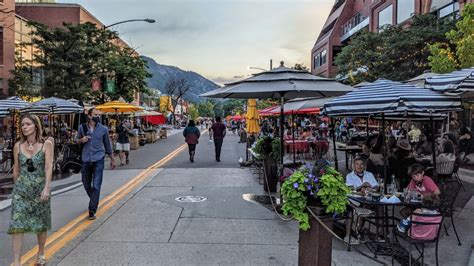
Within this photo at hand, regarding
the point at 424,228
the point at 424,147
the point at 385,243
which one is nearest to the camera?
the point at 424,228

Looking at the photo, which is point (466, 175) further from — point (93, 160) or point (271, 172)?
point (93, 160)

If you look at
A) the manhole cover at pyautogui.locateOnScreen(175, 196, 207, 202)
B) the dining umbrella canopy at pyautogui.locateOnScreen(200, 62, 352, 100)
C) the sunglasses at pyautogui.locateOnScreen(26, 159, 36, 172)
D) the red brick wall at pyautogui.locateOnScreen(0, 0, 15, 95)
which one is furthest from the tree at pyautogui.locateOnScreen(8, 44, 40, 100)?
the sunglasses at pyautogui.locateOnScreen(26, 159, 36, 172)

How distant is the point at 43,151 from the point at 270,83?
4.34 metres

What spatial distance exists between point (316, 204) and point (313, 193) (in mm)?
129

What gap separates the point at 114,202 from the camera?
891 cm

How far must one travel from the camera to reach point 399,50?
24875 millimetres

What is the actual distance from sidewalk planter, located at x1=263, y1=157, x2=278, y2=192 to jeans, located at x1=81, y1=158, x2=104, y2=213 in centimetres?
397

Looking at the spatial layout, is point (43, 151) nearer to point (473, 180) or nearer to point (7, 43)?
point (473, 180)

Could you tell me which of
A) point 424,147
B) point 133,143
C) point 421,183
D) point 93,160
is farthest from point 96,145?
point 133,143

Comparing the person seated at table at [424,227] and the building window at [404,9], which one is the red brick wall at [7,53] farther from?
the person seated at table at [424,227]

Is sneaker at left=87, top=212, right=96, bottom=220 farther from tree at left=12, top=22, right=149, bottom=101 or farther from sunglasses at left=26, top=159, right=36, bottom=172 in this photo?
tree at left=12, top=22, right=149, bottom=101

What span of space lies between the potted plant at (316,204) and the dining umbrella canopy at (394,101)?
2.36m

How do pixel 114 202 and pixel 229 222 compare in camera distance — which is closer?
pixel 229 222

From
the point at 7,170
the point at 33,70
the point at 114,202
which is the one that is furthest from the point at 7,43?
the point at 114,202
